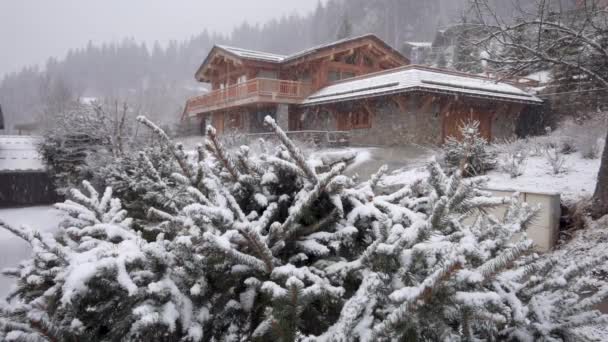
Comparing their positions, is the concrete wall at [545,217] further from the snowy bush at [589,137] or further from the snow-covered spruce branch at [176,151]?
the snow-covered spruce branch at [176,151]

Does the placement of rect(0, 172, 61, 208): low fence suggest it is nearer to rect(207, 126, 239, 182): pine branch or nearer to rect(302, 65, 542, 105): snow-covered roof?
rect(302, 65, 542, 105): snow-covered roof

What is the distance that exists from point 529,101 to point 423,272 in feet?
64.3

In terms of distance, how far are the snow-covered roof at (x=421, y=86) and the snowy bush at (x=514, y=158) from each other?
413 centimetres

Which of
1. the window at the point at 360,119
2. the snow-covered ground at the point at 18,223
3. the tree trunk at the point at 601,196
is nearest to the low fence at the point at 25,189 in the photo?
the snow-covered ground at the point at 18,223

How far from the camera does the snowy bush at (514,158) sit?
10158mm

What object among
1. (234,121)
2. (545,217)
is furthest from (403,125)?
(234,121)

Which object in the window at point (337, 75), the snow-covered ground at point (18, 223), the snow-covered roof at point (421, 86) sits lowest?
the snow-covered ground at point (18, 223)

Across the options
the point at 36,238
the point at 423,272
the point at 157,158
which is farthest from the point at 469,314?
the point at 157,158

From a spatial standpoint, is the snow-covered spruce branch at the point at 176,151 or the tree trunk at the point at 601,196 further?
the tree trunk at the point at 601,196

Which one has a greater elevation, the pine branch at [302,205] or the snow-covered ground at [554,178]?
the pine branch at [302,205]

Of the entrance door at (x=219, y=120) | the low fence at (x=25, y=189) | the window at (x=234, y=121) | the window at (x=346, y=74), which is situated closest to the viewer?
the low fence at (x=25, y=189)

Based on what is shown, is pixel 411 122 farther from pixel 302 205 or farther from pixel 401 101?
pixel 302 205

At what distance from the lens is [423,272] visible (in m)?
1.55

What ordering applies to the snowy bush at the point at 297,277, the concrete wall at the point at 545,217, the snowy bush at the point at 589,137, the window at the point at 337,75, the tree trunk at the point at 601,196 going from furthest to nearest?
the window at the point at 337,75 < the snowy bush at the point at 589,137 < the tree trunk at the point at 601,196 < the concrete wall at the point at 545,217 < the snowy bush at the point at 297,277
